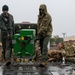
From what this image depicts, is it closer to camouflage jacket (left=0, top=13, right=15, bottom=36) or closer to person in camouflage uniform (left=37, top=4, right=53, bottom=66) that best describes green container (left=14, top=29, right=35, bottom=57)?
camouflage jacket (left=0, top=13, right=15, bottom=36)

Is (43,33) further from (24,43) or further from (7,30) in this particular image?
(7,30)

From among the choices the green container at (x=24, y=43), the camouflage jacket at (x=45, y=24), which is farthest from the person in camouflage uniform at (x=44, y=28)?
the green container at (x=24, y=43)

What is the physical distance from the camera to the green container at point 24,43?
12195mm

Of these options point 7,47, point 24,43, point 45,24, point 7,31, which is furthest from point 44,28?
point 7,47

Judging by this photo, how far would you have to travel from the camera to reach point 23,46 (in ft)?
41.3

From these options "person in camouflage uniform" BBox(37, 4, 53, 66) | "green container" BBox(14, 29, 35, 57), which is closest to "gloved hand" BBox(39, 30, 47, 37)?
"person in camouflage uniform" BBox(37, 4, 53, 66)

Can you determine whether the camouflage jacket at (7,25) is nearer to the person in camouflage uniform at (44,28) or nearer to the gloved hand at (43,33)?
the person in camouflage uniform at (44,28)

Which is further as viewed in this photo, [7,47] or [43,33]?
[7,47]

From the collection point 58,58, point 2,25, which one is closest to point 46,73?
Result: point 2,25

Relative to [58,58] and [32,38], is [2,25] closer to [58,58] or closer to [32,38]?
[32,38]

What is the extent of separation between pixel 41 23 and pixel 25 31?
68cm

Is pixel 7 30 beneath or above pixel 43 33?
above

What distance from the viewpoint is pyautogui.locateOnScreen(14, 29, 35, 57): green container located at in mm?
12195

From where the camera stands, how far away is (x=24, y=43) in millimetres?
12367
